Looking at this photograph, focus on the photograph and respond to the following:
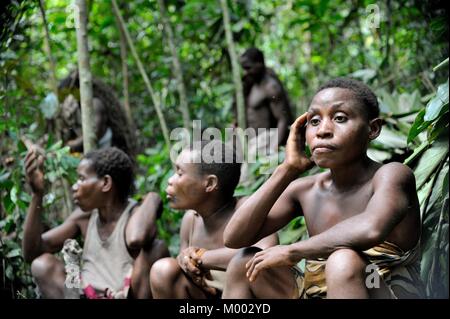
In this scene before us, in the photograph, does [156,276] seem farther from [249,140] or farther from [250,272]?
[249,140]

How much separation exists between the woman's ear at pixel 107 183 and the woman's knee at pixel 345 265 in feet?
6.28

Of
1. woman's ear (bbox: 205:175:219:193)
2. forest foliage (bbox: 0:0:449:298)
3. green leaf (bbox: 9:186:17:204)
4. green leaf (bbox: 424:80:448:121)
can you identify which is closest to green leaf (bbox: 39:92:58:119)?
forest foliage (bbox: 0:0:449:298)

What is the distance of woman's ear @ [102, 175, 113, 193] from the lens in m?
3.79

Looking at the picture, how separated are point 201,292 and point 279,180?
86cm

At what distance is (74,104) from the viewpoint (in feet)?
18.2

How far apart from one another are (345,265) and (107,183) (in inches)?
78.7

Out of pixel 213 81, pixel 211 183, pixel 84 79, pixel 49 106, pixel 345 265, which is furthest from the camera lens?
pixel 213 81

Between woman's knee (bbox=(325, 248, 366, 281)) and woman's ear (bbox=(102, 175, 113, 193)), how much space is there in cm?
192

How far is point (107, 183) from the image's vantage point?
150 inches

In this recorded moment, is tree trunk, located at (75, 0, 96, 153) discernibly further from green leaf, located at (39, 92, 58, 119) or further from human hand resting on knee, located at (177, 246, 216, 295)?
human hand resting on knee, located at (177, 246, 216, 295)

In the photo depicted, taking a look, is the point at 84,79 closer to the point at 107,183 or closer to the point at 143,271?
the point at 107,183

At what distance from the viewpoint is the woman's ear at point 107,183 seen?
3788 millimetres
